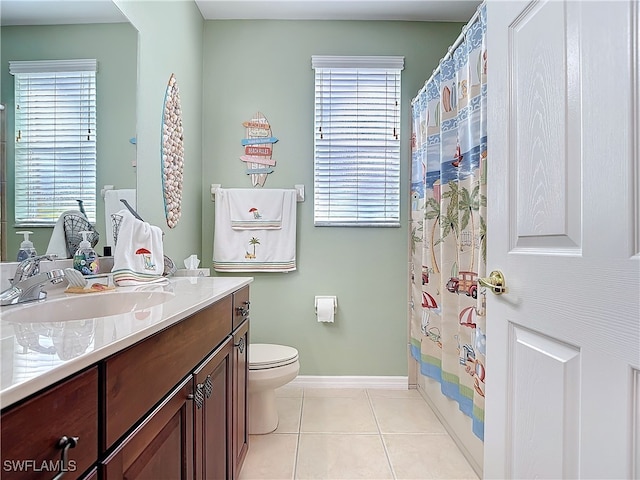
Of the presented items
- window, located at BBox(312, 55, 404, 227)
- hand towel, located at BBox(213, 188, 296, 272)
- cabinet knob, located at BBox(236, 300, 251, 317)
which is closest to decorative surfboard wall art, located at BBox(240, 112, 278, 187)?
hand towel, located at BBox(213, 188, 296, 272)

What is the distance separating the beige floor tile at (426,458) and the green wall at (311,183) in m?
0.67

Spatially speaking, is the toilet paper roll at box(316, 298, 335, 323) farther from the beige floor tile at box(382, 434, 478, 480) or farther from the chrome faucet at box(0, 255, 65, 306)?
the chrome faucet at box(0, 255, 65, 306)

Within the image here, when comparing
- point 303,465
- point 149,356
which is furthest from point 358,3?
point 303,465

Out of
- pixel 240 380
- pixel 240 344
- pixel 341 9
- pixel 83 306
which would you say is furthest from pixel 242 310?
pixel 341 9

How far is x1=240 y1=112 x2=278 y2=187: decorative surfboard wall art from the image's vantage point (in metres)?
2.49

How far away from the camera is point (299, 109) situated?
252cm

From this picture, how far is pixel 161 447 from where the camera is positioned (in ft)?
2.55

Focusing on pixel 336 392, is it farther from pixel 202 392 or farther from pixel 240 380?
pixel 202 392

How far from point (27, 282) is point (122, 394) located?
1.94 feet

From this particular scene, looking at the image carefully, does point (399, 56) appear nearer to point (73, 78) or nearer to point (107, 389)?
point (73, 78)

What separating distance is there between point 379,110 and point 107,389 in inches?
94.2

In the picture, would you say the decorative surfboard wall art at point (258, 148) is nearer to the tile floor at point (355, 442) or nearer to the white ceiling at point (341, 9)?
the white ceiling at point (341, 9)

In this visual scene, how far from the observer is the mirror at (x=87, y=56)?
101 cm

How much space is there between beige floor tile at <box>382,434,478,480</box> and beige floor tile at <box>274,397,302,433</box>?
1.68ft
